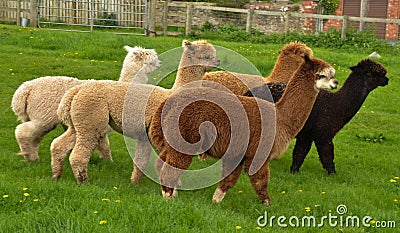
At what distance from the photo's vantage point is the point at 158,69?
28.2 feet

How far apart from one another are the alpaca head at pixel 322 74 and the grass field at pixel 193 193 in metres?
1.31

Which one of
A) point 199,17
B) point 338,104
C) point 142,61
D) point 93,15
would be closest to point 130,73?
point 142,61

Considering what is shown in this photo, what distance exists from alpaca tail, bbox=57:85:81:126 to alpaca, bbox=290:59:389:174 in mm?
3164

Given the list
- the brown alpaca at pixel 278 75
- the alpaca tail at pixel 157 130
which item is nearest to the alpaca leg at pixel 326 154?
the brown alpaca at pixel 278 75

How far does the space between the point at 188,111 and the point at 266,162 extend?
101 centimetres

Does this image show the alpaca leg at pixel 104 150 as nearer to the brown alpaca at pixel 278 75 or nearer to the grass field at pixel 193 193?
the grass field at pixel 193 193

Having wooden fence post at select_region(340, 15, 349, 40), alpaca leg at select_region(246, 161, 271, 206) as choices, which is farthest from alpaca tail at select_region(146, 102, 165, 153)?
wooden fence post at select_region(340, 15, 349, 40)

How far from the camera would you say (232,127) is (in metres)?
6.38

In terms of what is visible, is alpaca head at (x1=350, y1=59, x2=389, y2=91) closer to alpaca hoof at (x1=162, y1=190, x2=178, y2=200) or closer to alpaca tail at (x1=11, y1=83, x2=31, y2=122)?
alpaca hoof at (x1=162, y1=190, x2=178, y2=200)

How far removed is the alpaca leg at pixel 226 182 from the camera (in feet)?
21.7

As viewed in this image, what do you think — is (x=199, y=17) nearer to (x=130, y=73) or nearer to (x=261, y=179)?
(x=130, y=73)

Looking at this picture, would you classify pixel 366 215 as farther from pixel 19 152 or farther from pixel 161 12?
pixel 161 12

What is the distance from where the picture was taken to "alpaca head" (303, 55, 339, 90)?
658 centimetres

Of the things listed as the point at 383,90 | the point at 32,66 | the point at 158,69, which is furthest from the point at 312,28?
the point at 158,69
